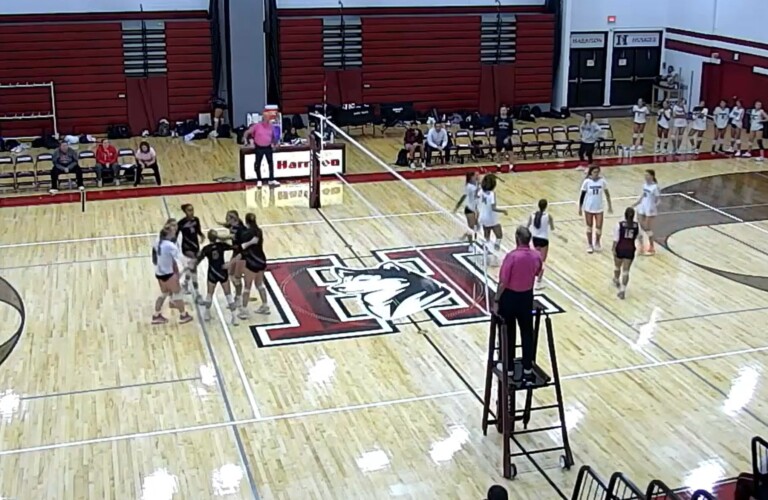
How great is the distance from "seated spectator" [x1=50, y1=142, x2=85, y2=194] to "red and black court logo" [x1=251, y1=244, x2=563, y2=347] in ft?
26.6

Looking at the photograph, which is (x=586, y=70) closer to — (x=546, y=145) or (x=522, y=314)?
(x=546, y=145)

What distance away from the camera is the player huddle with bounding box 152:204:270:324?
15359 millimetres

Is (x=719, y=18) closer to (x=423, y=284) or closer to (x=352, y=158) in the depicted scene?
(x=352, y=158)

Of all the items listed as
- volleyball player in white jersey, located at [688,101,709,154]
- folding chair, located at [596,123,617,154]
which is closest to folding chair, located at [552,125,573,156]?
folding chair, located at [596,123,617,154]

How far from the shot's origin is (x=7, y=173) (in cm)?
2547

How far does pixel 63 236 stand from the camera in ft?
68.8

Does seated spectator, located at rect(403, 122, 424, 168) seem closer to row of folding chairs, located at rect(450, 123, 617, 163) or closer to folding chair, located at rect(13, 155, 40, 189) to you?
row of folding chairs, located at rect(450, 123, 617, 163)

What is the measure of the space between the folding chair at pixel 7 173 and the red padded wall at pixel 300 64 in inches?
374

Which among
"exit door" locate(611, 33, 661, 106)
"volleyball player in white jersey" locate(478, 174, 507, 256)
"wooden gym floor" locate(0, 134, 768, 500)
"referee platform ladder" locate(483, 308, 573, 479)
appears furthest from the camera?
"exit door" locate(611, 33, 661, 106)

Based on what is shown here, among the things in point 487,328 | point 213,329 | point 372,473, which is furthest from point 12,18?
point 372,473

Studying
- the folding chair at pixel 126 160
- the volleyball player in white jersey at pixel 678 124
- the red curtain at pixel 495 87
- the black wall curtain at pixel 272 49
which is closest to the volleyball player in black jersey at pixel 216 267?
the folding chair at pixel 126 160

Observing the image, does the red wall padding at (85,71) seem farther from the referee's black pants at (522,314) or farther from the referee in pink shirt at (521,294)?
the referee's black pants at (522,314)

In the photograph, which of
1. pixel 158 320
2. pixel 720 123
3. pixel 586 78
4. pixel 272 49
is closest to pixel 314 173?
pixel 158 320

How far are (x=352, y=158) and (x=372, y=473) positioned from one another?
718 inches
